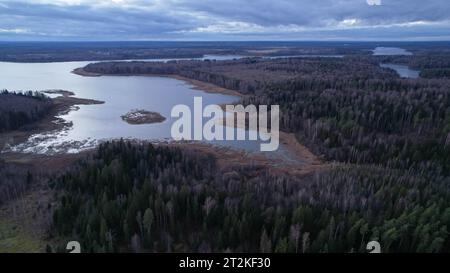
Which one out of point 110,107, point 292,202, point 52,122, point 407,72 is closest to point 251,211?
point 292,202

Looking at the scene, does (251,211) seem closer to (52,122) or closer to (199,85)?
(52,122)

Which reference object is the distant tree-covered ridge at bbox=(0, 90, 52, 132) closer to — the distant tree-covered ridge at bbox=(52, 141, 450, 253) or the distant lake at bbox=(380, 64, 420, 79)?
the distant tree-covered ridge at bbox=(52, 141, 450, 253)

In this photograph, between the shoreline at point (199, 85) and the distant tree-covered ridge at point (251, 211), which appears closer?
the distant tree-covered ridge at point (251, 211)

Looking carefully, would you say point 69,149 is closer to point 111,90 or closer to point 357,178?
point 357,178

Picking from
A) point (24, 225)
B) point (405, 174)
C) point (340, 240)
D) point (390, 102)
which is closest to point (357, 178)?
point (405, 174)

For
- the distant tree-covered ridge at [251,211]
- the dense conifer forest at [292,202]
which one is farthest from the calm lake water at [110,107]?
the distant tree-covered ridge at [251,211]

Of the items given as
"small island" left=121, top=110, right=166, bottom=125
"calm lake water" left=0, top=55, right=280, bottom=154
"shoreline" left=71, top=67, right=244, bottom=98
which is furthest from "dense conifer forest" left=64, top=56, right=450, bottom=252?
"shoreline" left=71, top=67, right=244, bottom=98

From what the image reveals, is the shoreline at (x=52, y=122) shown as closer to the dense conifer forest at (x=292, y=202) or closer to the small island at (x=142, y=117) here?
the small island at (x=142, y=117)
